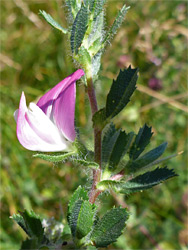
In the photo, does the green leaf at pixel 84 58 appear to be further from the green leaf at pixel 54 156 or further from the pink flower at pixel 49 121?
the green leaf at pixel 54 156

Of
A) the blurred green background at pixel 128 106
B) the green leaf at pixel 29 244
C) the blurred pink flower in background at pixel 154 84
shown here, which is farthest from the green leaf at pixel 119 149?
the blurred pink flower in background at pixel 154 84

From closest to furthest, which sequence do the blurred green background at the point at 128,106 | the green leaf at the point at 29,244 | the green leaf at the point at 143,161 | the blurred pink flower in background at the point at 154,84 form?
the green leaf at the point at 29,244
the green leaf at the point at 143,161
the blurred green background at the point at 128,106
the blurred pink flower in background at the point at 154,84

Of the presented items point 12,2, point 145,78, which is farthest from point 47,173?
point 12,2

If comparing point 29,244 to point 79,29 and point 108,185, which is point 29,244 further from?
point 79,29

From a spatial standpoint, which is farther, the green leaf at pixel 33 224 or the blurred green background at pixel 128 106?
the blurred green background at pixel 128 106

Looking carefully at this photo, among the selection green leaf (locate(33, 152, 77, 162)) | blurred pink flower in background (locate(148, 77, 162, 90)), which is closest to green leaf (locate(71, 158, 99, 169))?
green leaf (locate(33, 152, 77, 162))

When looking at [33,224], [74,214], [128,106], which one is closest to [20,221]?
[33,224]
